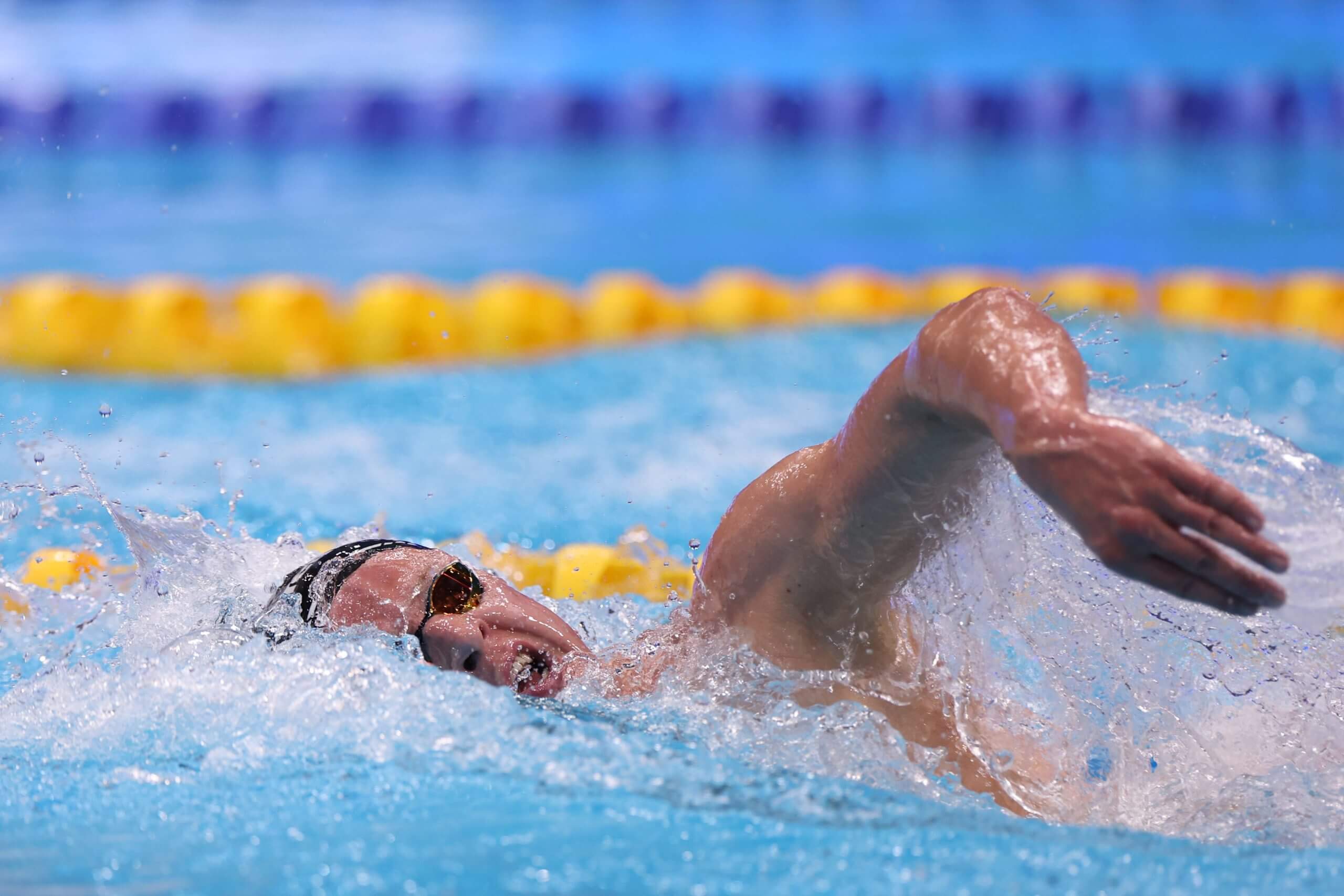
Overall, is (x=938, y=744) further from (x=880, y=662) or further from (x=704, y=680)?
(x=704, y=680)

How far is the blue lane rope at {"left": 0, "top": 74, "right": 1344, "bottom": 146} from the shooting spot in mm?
7066

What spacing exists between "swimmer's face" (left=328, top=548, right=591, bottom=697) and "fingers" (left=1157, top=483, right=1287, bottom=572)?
76cm

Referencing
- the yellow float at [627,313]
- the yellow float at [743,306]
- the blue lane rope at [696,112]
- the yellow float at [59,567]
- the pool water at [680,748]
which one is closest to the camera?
the pool water at [680,748]

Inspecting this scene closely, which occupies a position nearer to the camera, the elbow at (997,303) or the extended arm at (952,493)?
the extended arm at (952,493)

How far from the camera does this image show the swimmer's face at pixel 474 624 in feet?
5.01

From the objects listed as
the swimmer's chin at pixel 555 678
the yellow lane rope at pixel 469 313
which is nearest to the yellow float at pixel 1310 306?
the yellow lane rope at pixel 469 313

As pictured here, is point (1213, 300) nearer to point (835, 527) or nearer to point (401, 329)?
point (401, 329)

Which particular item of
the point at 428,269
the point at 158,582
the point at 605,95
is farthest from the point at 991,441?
the point at 605,95

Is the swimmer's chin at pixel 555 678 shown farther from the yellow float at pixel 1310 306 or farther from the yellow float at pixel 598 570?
the yellow float at pixel 1310 306

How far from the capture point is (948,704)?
1.50m

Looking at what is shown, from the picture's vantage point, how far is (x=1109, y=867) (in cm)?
121

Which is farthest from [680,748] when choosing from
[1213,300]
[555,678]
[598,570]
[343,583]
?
[1213,300]

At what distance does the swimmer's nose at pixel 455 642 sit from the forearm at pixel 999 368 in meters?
0.58

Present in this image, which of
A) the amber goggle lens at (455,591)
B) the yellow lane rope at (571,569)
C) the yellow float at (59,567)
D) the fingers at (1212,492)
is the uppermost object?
the fingers at (1212,492)
